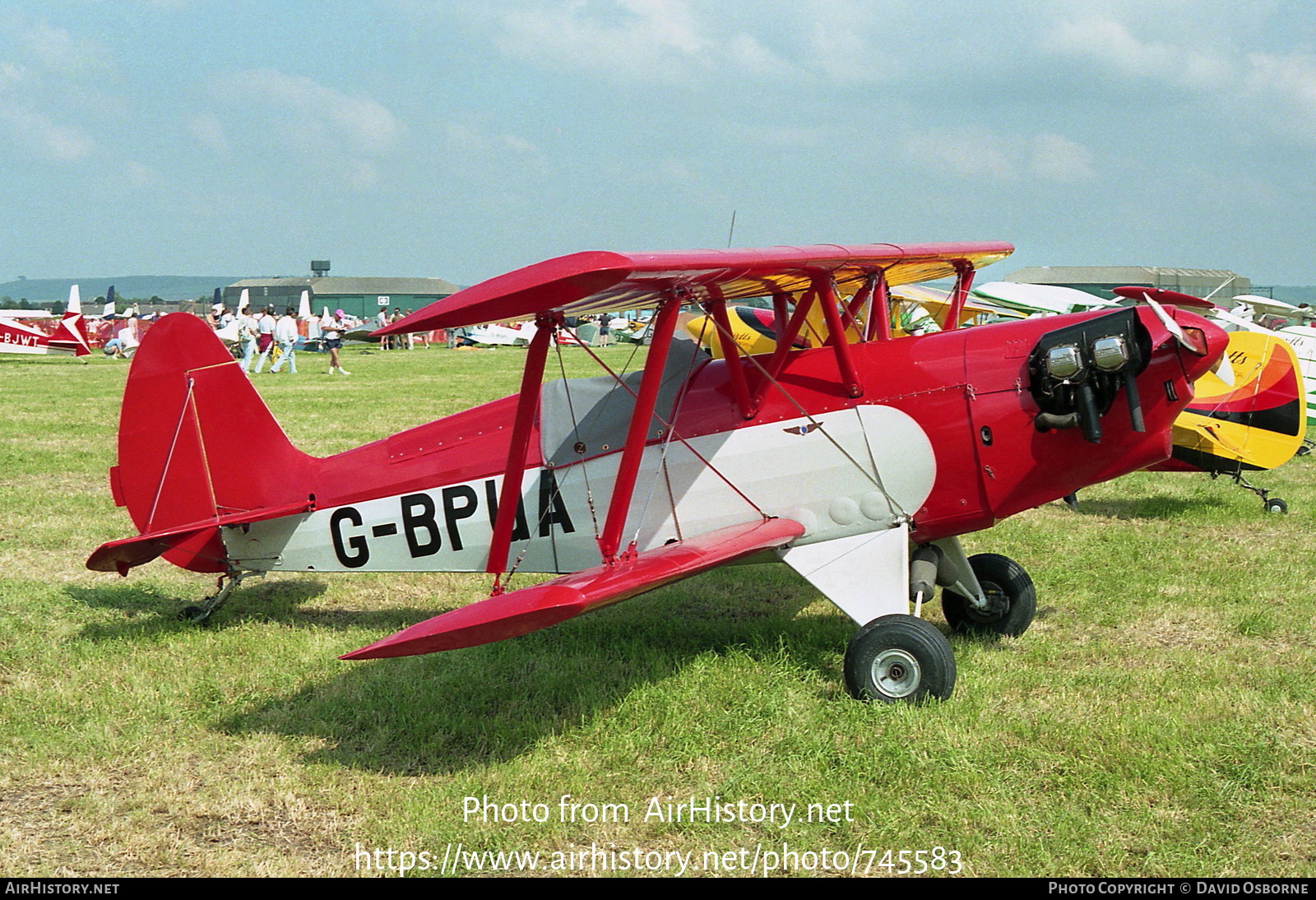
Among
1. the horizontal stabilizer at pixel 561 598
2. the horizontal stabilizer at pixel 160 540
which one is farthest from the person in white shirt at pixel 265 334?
the horizontal stabilizer at pixel 561 598

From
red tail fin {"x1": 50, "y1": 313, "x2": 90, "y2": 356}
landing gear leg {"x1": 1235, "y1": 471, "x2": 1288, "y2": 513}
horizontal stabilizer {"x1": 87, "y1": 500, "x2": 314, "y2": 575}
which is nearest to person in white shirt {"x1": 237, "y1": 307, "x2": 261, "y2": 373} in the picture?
red tail fin {"x1": 50, "y1": 313, "x2": 90, "y2": 356}

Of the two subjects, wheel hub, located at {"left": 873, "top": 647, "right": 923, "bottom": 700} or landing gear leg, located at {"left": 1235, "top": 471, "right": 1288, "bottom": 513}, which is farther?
landing gear leg, located at {"left": 1235, "top": 471, "right": 1288, "bottom": 513}

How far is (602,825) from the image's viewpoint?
3.94 m

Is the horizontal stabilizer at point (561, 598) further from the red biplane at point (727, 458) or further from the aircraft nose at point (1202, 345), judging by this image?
the aircraft nose at point (1202, 345)

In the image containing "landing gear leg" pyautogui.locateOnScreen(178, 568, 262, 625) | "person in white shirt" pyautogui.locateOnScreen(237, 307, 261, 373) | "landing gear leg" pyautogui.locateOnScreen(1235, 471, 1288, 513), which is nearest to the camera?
"landing gear leg" pyautogui.locateOnScreen(178, 568, 262, 625)

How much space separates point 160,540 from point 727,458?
3028 mm

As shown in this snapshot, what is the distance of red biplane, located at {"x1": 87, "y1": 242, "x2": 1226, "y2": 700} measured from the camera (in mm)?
4953

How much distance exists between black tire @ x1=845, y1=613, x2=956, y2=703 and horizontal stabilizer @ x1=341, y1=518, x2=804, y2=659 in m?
0.62

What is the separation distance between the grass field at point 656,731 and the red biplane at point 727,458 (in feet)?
1.61

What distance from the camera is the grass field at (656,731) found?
3.78 metres

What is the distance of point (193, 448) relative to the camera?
625 cm

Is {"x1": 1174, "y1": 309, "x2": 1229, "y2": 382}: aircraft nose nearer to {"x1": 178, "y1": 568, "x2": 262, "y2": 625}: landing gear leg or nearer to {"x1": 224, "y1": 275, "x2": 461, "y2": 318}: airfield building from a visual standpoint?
{"x1": 178, "y1": 568, "x2": 262, "y2": 625}: landing gear leg

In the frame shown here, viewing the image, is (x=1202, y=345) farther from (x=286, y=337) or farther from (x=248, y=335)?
(x=286, y=337)

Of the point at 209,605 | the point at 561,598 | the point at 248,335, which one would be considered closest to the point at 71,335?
the point at 248,335
